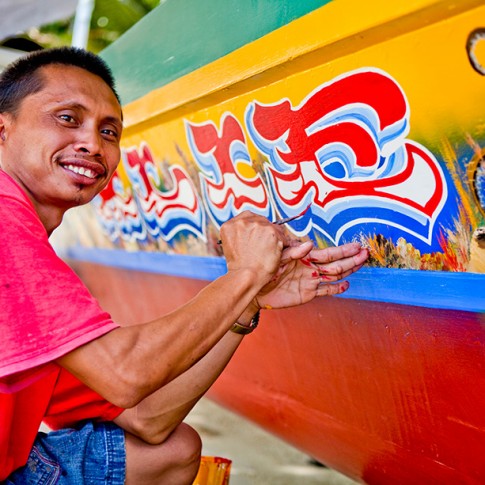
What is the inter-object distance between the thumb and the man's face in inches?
17.5

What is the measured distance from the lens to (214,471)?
1.50m

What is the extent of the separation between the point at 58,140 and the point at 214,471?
0.95 meters

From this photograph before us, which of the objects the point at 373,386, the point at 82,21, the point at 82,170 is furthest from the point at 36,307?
the point at 82,21

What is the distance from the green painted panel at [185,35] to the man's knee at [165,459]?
1010 mm

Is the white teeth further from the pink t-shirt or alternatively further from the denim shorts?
the denim shorts

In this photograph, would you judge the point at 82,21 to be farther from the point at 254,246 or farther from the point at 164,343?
the point at 164,343

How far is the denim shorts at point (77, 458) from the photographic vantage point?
1.16m

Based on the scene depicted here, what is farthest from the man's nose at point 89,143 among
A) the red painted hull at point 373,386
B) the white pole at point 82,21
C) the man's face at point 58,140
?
the white pole at point 82,21

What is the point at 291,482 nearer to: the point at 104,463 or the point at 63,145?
the point at 104,463

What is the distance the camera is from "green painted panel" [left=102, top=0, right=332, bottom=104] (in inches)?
55.2

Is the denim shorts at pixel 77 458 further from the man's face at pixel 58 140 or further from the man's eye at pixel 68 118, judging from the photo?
the man's eye at pixel 68 118

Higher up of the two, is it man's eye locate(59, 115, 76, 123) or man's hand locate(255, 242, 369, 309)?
man's eye locate(59, 115, 76, 123)

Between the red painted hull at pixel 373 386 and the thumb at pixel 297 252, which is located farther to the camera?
the red painted hull at pixel 373 386

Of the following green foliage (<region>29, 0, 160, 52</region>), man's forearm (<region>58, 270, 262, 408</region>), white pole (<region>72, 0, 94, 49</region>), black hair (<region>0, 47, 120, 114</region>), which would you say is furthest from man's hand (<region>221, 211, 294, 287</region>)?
green foliage (<region>29, 0, 160, 52</region>)
